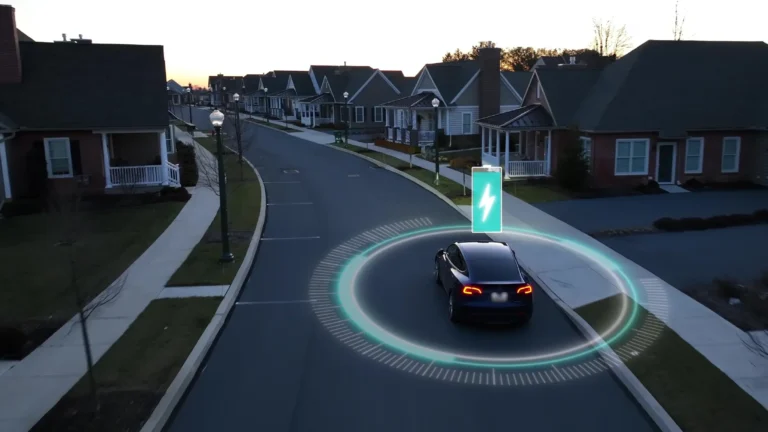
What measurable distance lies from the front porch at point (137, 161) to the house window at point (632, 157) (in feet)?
67.3

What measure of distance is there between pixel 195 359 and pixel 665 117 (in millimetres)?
25805

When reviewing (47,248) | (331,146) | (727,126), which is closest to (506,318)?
(47,248)

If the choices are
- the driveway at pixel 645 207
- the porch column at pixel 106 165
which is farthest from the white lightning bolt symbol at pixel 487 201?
the porch column at pixel 106 165

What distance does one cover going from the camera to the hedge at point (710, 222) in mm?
21344

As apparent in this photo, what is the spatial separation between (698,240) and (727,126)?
41.7ft

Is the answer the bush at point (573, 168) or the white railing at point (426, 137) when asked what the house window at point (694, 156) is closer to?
the bush at point (573, 168)

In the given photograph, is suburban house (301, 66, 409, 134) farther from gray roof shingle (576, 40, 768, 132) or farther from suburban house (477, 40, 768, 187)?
gray roof shingle (576, 40, 768, 132)

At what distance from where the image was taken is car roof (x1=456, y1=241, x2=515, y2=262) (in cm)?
1373

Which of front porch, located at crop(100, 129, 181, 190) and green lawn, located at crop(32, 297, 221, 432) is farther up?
front porch, located at crop(100, 129, 181, 190)

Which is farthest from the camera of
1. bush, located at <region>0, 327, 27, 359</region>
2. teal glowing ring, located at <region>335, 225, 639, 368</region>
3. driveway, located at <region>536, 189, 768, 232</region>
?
driveway, located at <region>536, 189, 768, 232</region>

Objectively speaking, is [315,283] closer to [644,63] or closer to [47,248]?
[47,248]

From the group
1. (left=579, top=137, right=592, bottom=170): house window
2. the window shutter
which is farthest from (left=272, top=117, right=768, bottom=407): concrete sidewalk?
the window shutter

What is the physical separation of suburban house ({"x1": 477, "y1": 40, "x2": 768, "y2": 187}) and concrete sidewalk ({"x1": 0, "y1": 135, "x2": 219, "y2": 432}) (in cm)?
1939

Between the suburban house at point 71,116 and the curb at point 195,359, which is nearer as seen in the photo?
the curb at point 195,359
